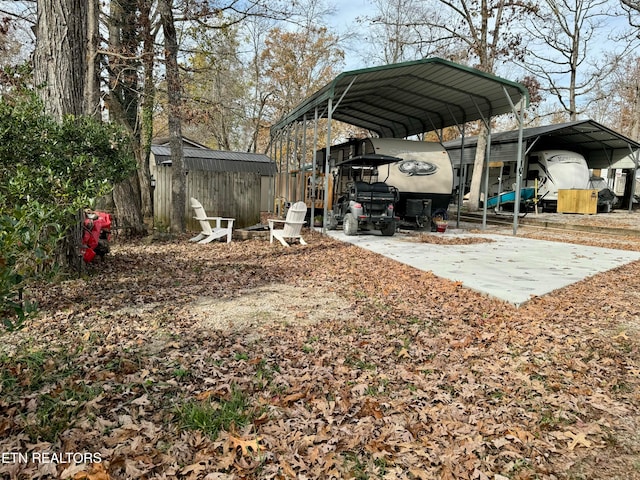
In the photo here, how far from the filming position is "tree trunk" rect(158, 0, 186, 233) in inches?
366

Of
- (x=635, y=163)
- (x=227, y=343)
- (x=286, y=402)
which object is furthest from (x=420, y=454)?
(x=635, y=163)

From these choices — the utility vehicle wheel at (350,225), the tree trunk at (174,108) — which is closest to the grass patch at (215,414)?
the tree trunk at (174,108)

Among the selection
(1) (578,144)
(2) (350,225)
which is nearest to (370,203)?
(2) (350,225)

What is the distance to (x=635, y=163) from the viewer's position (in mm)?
20953

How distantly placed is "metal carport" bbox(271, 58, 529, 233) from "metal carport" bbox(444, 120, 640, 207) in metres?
3.69

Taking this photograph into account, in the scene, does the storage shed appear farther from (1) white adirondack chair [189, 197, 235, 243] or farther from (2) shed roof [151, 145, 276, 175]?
(2) shed roof [151, 145, 276, 175]

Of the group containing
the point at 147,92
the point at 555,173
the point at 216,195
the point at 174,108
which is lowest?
the point at 216,195

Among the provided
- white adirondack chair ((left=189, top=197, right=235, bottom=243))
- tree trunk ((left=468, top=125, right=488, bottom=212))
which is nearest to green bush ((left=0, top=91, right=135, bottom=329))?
white adirondack chair ((left=189, top=197, right=235, bottom=243))

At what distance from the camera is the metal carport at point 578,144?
62.0 ft

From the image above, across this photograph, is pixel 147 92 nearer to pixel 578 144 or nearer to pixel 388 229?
pixel 388 229

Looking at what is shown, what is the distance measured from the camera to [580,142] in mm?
21766

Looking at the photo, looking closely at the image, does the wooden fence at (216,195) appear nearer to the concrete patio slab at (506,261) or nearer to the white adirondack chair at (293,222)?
the concrete patio slab at (506,261)

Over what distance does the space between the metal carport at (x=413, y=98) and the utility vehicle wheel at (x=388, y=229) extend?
79.0 inches

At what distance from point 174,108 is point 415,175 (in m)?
7.23
